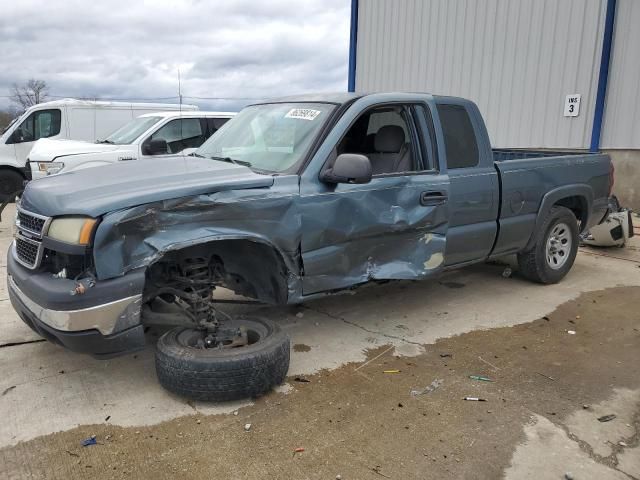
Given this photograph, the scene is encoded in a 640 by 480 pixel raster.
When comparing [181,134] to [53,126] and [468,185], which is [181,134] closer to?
[53,126]

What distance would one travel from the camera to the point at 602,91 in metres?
10.4

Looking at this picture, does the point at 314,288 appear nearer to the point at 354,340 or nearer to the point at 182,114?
the point at 354,340

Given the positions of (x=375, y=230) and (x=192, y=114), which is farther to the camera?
(x=192, y=114)

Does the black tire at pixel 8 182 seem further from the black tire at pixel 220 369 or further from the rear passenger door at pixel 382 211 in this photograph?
the black tire at pixel 220 369

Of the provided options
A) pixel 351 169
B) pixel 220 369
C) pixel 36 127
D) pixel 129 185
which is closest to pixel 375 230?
pixel 351 169

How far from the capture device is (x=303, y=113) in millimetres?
4344

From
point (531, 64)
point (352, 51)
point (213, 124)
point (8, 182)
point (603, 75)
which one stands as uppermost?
point (352, 51)

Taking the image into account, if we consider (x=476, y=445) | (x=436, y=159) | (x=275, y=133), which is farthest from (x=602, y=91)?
(x=476, y=445)

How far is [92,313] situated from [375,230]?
2.11m

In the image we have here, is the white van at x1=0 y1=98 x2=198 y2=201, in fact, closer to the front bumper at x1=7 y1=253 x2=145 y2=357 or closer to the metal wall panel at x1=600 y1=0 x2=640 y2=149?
the metal wall panel at x1=600 y1=0 x2=640 y2=149

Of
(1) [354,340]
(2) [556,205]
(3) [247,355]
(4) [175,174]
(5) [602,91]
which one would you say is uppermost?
(5) [602,91]

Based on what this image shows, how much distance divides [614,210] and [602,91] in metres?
3.89

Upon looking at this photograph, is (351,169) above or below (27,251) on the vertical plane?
above

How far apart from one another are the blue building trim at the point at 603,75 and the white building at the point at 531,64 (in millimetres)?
18
